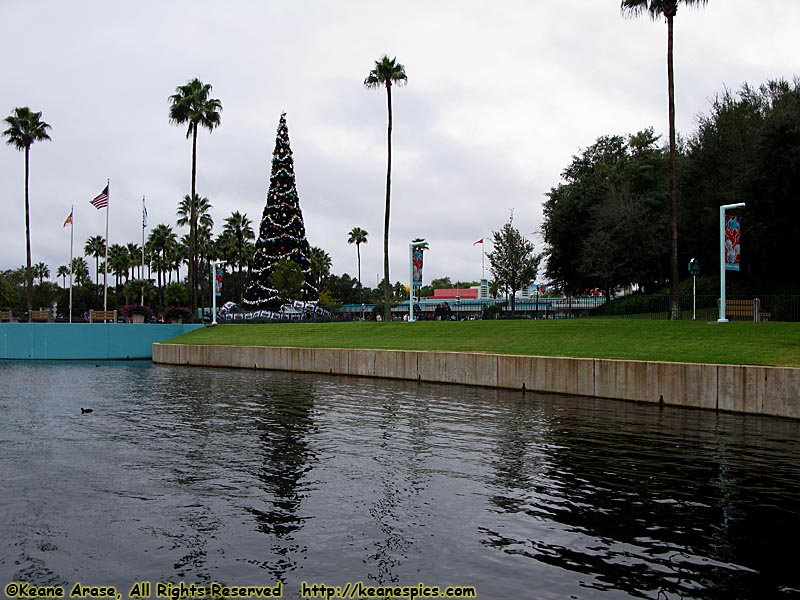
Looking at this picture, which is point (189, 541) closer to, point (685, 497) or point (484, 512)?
point (484, 512)

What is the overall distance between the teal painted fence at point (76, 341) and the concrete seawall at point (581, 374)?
15.9m

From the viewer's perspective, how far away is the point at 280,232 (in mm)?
82250

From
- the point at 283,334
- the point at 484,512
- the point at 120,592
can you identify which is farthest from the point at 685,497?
the point at 283,334

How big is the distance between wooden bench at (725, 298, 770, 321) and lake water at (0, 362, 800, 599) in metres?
15.8

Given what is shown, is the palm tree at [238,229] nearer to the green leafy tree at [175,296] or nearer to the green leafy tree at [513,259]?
the green leafy tree at [175,296]

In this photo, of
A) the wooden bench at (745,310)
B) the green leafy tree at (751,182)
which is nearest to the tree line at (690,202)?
the green leafy tree at (751,182)

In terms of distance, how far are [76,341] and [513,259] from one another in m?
34.8

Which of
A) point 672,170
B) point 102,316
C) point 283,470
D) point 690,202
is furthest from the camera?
point 102,316

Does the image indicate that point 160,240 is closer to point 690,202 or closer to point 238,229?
point 238,229

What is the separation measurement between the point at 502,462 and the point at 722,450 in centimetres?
516

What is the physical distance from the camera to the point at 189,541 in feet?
31.9

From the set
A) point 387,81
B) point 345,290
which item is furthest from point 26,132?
point 345,290

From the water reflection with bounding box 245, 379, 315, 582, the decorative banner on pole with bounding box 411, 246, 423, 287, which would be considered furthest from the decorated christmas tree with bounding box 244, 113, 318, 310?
the water reflection with bounding box 245, 379, 315, 582

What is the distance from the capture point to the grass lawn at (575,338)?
25.6 m
